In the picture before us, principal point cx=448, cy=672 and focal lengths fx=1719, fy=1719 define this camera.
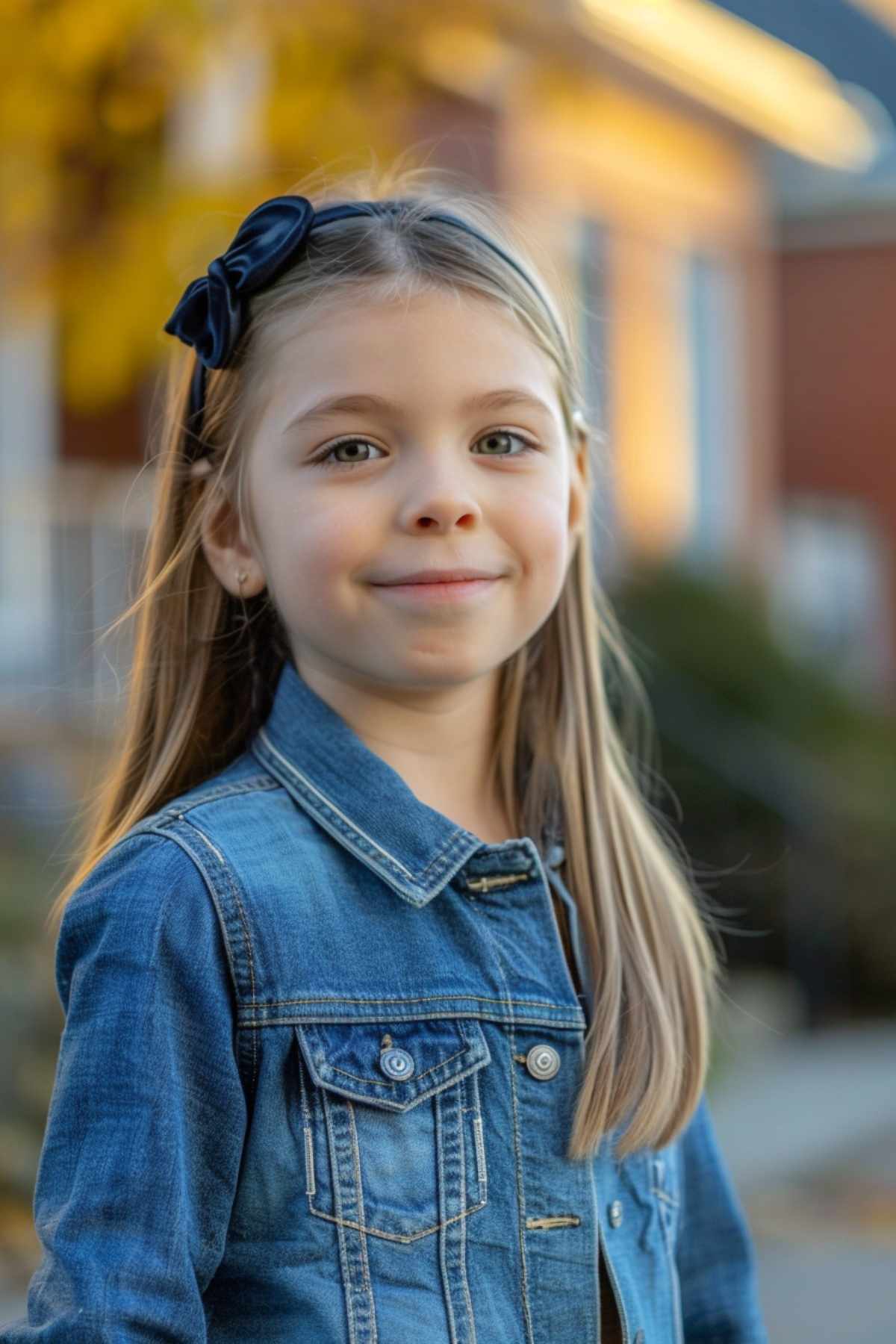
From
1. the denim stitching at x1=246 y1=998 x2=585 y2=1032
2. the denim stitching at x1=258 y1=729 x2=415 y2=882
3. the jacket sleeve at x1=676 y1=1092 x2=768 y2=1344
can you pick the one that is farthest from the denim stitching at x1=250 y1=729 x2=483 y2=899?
the jacket sleeve at x1=676 y1=1092 x2=768 y2=1344

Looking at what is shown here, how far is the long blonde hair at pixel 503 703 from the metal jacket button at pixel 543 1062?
0.04m

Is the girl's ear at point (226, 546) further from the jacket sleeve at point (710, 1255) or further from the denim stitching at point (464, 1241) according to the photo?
the jacket sleeve at point (710, 1255)

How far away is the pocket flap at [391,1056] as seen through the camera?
4.68ft

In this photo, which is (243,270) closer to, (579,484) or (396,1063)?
(579,484)

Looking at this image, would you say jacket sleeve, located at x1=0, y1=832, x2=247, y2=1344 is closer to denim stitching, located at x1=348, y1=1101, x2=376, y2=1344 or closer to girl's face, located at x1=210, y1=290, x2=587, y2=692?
denim stitching, located at x1=348, y1=1101, x2=376, y2=1344

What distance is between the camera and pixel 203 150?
19.1ft

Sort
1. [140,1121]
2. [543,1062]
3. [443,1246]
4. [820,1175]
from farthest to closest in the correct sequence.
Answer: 1. [820,1175]
2. [543,1062]
3. [443,1246]
4. [140,1121]

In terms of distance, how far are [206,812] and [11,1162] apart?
311 cm

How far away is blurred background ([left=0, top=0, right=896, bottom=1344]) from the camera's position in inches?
178

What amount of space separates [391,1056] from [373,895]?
0.15 meters

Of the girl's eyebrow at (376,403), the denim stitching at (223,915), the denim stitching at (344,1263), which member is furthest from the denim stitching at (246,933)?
the girl's eyebrow at (376,403)

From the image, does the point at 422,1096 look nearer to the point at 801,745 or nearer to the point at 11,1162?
the point at 11,1162

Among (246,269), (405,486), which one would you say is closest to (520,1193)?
(405,486)

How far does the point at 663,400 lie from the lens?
12.7 meters
